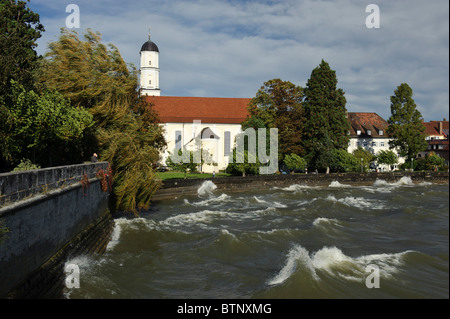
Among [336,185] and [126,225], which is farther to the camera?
[336,185]

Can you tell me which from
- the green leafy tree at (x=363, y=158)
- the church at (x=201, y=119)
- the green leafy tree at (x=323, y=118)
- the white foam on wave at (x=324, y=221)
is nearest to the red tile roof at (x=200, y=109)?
the church at (x=201, y=119)

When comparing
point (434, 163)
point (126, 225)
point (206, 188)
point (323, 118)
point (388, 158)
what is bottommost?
point (126, 225)

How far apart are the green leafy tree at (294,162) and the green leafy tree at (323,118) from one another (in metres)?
3.00

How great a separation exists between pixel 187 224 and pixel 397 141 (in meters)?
57.4

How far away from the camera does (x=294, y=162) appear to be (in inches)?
2356

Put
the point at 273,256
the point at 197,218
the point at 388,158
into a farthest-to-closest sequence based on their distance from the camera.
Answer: the point at 388,158 → the point at 197,218 → the point at 273,256

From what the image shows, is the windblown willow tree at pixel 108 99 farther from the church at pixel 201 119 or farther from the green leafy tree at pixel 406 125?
the green leafy tree at pixel 406 125

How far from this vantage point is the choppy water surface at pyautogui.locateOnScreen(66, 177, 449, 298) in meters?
13.5

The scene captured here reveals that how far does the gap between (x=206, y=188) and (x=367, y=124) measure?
5395 centimetres

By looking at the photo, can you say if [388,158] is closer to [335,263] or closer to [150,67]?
[150,67]

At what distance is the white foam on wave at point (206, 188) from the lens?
151ft

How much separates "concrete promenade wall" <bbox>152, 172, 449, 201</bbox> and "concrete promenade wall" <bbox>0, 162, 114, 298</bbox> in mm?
23675

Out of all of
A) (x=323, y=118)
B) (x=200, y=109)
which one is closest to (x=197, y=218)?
(x=323, y=118)

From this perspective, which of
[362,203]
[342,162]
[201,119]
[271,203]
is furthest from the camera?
[201,119]
